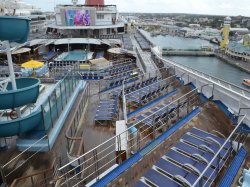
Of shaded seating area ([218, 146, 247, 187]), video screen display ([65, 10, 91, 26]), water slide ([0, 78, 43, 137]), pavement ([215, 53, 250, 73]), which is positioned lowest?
pavement ([215, 53, 250, 73])

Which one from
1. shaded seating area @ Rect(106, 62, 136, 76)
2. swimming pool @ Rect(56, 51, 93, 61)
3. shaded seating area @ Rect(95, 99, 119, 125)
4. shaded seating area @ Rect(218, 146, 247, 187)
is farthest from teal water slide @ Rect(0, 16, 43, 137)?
swimming pool @ Rect(56, 51, 93, 61)

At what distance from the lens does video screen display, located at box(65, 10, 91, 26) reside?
2633 centimetres

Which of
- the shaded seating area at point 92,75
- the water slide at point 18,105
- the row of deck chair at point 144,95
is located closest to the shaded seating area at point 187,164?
the water slide at point 18,105

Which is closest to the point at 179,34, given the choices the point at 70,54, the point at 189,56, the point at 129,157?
the point at 189,56

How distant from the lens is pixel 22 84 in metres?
6.80

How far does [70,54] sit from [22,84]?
16176mm

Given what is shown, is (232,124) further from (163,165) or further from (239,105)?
(163,165)

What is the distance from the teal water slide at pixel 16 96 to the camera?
512 centimetres

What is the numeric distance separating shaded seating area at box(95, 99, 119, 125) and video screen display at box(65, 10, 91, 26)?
1918 cm

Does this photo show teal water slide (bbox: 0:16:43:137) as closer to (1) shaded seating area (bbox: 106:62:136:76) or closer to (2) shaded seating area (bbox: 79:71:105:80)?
(2) shaded seating area (bbox: 79:71:105:80)

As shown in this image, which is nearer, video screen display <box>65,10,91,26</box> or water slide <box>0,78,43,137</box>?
water slide <box>0,78,43,137</box>

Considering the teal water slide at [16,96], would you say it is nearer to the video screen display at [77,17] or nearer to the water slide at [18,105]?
Result: the water slide at [18,105]

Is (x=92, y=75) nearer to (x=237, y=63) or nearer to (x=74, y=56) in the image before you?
(x=74, y=56)

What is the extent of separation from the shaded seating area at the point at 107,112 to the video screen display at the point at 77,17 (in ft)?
62.9
